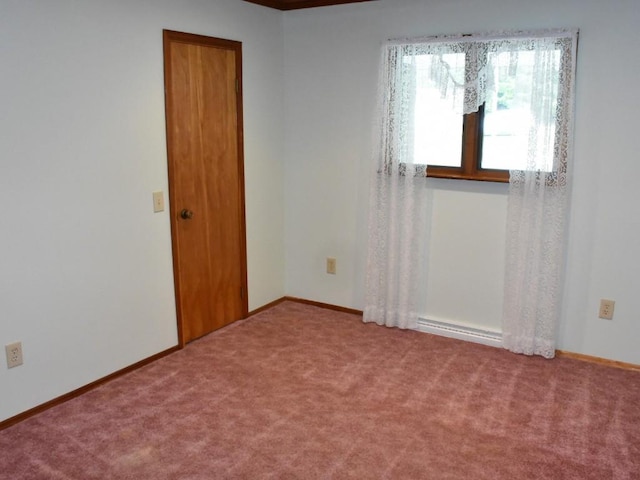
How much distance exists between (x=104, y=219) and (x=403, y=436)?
191 cm

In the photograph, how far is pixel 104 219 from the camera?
10.1 ft

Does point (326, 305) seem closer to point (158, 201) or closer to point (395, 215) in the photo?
point (395, 215)

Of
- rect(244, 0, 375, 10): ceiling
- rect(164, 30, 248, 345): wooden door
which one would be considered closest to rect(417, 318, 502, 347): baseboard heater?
rect(164, 30, 248, 345): wooden door

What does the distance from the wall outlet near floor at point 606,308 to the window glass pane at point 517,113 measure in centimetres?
87

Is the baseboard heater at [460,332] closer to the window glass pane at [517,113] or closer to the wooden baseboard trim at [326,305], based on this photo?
the wooden baseboard trim at [326,305]

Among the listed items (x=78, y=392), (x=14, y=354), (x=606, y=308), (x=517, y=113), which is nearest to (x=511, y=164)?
(x=517, y=113)

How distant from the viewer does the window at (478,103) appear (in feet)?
10.8

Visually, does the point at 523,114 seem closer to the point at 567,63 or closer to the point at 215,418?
the point at 567,63

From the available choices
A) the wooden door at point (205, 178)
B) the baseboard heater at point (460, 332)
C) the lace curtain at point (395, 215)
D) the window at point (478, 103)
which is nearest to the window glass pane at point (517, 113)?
the window at point (478, 103)

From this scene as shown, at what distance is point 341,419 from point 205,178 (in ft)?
5.77

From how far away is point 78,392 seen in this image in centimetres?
306

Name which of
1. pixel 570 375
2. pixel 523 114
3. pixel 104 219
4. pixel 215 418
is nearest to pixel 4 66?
pixel 104 219

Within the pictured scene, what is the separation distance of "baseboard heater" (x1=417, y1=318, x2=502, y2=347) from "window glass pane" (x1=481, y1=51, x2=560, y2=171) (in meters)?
1.09

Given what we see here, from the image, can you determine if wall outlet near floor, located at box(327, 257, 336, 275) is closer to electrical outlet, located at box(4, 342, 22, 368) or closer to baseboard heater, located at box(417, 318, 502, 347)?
baseboard heater, located at box(417, 318, 502, 347)
